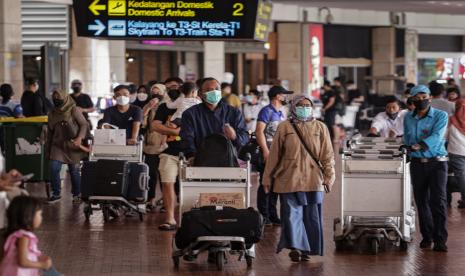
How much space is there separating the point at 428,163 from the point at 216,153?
2417mm

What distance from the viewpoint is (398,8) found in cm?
4256

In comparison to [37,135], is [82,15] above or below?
above

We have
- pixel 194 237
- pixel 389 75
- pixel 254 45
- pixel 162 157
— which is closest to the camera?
pixel 194 237

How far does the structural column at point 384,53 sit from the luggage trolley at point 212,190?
112ft

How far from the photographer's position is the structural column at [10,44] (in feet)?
79.8

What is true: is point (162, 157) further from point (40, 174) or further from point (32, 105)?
point (32, 105)

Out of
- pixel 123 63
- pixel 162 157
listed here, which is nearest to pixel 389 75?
pixel 123 63

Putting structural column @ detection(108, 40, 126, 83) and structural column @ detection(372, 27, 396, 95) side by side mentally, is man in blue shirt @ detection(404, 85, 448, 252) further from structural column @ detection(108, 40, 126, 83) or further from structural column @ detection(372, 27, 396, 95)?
structural column @ detection(372, 27, 396, 95)

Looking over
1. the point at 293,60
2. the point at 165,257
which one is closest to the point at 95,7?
the point at 165,257

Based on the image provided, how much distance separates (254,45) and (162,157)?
25800 mm

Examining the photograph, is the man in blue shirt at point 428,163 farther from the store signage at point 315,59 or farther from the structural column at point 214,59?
the store signage at point 315,59

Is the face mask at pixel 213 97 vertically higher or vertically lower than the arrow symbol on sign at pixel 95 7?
lower

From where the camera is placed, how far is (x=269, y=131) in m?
15.2

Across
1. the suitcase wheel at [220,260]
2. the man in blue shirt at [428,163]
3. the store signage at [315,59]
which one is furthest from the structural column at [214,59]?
the suitcase wheel at [220,260]
